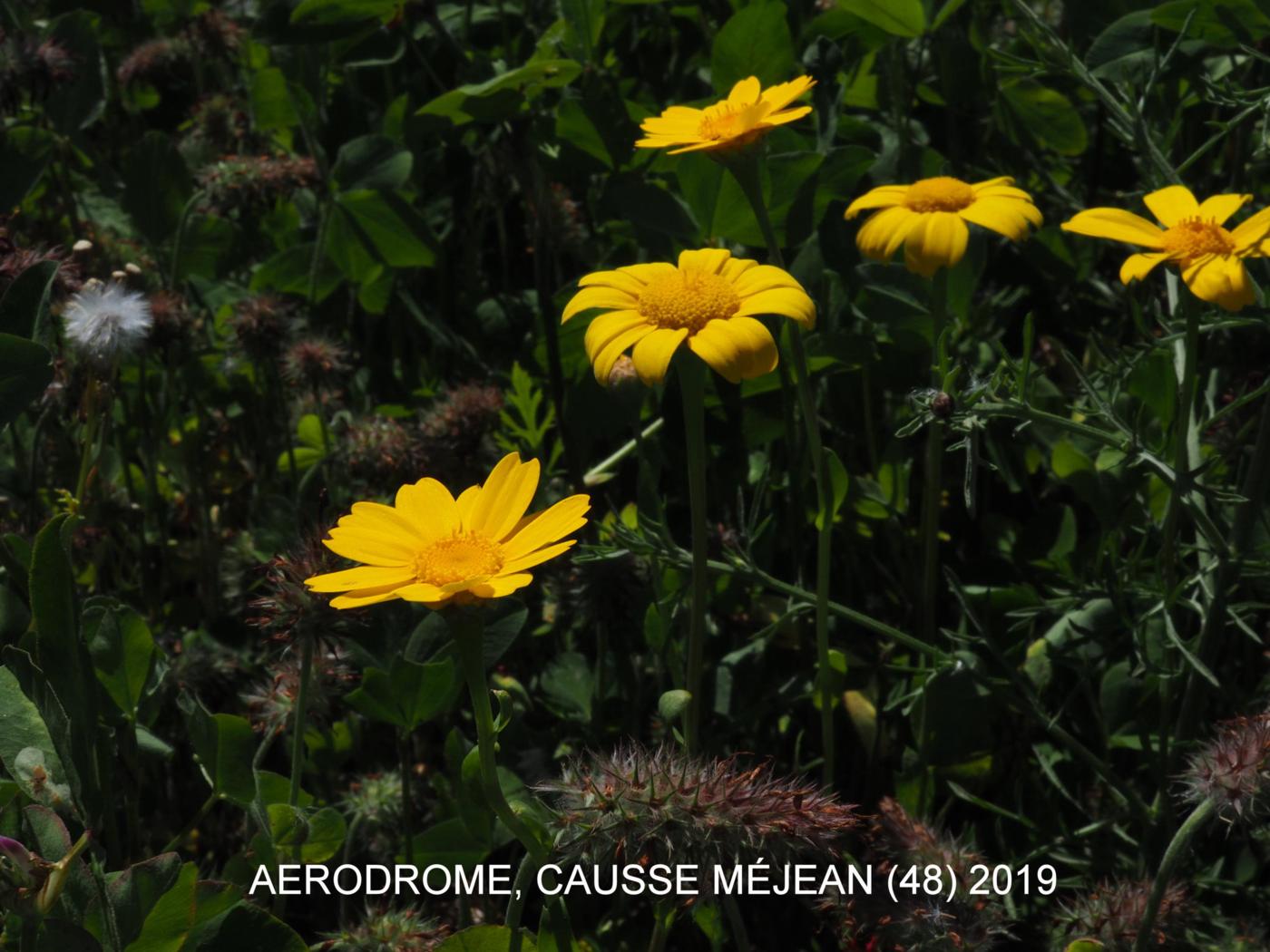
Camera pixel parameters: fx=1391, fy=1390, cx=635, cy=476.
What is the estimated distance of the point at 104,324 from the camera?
175 centimetres

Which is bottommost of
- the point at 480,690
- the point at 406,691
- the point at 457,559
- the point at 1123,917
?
the point at 1123,917

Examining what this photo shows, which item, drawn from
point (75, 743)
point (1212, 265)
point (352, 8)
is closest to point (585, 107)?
point (352, 8)

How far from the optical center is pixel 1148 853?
1807 mm

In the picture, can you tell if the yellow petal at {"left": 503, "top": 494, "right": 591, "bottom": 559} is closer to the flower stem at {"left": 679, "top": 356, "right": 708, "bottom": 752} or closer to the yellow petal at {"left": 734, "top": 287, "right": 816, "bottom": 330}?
the flower stem at {"left": 679, "top": 356, "right": 708, "bottom": 752}

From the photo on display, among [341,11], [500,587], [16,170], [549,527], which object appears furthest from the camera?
[341,11]

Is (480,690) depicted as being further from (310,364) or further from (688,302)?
(310,364)

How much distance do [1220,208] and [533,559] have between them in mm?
968

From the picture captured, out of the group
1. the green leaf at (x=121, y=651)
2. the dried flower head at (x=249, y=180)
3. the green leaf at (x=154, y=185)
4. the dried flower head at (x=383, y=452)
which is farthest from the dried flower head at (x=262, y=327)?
the green leaf at (x=121, y=651)

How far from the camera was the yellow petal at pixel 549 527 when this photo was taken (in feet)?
3.99

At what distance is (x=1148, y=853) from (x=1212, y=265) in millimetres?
785

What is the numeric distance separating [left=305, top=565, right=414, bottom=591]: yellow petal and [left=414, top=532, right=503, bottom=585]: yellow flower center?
1cm

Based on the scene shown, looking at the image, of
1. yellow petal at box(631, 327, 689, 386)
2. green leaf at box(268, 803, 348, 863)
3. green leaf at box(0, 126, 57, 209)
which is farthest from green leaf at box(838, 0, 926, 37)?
green leaf at box(268, 803, 348, 863)

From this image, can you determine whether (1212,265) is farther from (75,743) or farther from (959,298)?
(75,743)

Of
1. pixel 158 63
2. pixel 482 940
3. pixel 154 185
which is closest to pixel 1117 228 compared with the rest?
pixel 482 940
